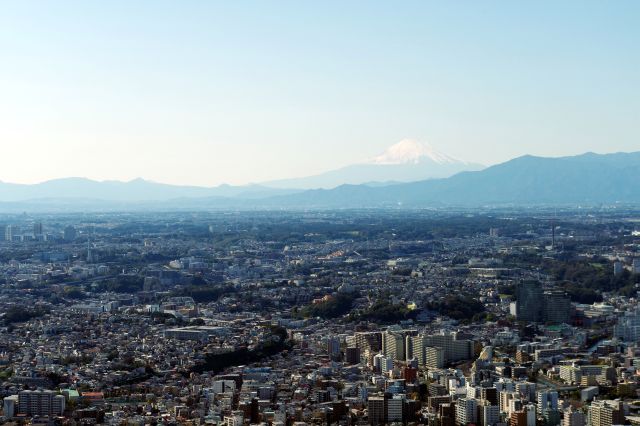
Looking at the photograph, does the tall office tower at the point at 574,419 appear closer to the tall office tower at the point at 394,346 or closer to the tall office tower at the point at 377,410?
the tall office tower at the point at 377,410

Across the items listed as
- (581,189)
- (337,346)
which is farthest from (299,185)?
(337,346)

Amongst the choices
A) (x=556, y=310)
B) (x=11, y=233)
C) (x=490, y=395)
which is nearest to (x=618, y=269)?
(x=556, y=310)

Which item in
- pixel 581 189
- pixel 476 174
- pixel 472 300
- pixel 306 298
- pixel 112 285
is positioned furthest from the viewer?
pixel 476 174

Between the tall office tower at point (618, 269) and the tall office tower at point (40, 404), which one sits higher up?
the tall office tower at point (40, 404)

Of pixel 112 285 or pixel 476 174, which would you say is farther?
pixel 476 174

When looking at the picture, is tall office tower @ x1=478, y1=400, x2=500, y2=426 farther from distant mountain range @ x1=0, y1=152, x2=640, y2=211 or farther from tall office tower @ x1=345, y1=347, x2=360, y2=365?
distant mountain range @ x1=0, y1=152, x2=640, y2=211

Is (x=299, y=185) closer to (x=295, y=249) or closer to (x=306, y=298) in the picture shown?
(x=295, y=249)

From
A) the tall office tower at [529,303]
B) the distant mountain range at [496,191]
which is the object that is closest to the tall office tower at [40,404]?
the tall office tower at [529,303]
